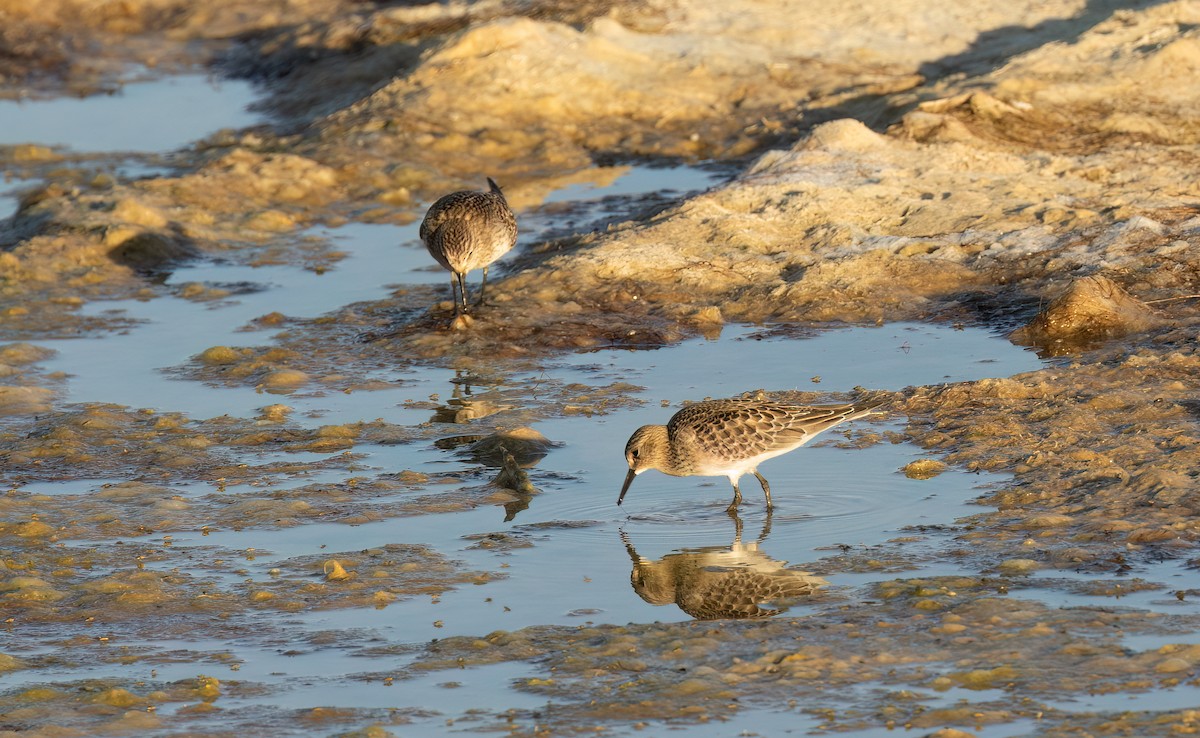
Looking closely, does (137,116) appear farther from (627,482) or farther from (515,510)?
(627,482)

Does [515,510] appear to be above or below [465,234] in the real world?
below

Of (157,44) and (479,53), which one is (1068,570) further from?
(157,44)

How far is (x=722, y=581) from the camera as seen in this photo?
296 inches

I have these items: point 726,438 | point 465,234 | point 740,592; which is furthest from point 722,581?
point 465,234

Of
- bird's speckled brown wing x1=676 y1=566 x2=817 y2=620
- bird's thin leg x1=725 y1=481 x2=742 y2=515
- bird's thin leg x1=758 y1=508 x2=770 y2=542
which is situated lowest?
bird's speckled brown wing x1=676 y1=566 x2=817 y2=620

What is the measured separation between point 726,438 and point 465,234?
14.4ft

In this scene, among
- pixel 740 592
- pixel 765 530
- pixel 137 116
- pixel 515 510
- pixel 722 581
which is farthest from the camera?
pixel 137 116

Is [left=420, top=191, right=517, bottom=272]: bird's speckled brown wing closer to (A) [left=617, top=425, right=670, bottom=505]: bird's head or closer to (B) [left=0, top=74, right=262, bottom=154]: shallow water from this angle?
(A) [left=617, top=425, right=670, bottom=505]: bird's head

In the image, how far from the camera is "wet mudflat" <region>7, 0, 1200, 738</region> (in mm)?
6434

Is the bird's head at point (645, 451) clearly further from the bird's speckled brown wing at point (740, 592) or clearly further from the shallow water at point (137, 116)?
the shallow water at point (137, 116)

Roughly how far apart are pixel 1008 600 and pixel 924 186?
23.2 ft

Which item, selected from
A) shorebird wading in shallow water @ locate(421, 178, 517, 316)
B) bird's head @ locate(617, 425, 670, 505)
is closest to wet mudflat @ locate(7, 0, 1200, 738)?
bird's head @ locate(617, 425, 670, 505)

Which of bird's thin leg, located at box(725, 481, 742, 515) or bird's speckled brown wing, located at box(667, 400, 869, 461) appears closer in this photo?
bird's speckled brown wing, located at box(667, 400, 869, 461)

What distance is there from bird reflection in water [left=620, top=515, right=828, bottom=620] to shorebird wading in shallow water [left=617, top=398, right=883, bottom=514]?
44 cm
